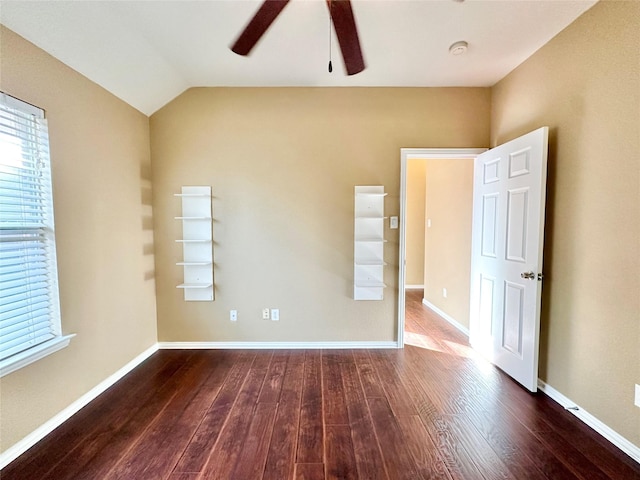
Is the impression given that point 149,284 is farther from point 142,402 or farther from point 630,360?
point 630,360

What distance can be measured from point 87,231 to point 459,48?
10.7 feet

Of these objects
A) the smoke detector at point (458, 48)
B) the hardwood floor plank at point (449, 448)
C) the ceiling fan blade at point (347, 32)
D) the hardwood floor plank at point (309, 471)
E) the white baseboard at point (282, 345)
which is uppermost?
the smoke detector at point (458, 48)

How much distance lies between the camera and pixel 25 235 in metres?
1.73

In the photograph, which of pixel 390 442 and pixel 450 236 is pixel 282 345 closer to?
pixel 390 442

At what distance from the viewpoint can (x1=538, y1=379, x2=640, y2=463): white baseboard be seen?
1.61m

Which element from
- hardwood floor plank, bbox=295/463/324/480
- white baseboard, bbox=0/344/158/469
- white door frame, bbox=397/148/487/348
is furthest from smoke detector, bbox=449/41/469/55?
white baseboard, bbox=0/344/158/469

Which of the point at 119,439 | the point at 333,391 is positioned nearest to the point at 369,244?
the point at 333,391

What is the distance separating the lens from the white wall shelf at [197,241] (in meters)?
2.90

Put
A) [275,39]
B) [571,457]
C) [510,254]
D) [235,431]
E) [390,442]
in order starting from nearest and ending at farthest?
[571,457] < [390,442] < [235,431] < [275,39] < [510,254]

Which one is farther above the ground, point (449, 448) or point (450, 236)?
point (450, 236)

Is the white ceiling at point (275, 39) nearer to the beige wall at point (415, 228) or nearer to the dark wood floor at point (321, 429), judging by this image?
the dark wood floor at point (321, 429)

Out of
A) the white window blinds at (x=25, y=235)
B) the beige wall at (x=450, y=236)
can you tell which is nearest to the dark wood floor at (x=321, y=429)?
the white window blinds at (x=25, y=235)

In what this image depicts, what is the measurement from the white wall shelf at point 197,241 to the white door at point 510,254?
2766 millimetres

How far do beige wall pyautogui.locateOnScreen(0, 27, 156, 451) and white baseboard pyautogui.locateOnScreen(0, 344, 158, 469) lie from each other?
0.04 m
